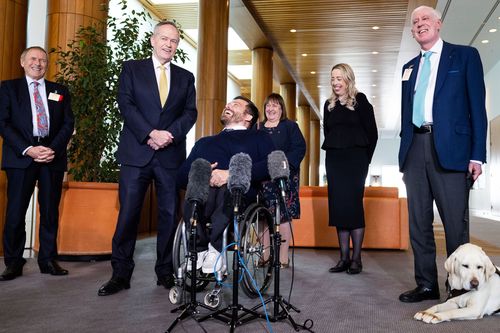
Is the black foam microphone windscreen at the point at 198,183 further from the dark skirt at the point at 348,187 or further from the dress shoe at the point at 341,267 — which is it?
the dress shoe at the point at 341,267

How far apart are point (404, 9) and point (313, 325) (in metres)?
9.69

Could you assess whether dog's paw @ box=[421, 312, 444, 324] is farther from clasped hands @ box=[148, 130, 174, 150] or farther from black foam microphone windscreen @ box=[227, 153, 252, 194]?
clasped hands @ box=[148, 130, 174, 150]

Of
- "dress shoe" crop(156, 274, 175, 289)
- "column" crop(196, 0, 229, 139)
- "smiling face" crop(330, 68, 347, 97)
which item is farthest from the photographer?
"column" crop(196, 0, 229, 139)

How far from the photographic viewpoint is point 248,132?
259cm

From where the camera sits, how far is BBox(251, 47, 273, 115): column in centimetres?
1274

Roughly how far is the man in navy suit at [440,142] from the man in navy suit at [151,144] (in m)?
1.42

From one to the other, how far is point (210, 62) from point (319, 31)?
14.5ft

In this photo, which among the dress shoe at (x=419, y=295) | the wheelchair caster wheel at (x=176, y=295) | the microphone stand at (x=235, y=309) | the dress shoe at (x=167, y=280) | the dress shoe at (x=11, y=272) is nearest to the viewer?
the microphone stand at (x=235, y=309)

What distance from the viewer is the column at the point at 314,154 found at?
21.7m

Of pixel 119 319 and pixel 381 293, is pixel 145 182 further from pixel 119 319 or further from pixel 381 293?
pixel 381 293

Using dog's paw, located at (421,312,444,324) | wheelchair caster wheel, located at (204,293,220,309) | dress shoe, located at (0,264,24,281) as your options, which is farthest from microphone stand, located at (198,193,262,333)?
dress shoe, located at (0,264,24,281)

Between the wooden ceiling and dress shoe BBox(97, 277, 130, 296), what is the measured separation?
332 inches

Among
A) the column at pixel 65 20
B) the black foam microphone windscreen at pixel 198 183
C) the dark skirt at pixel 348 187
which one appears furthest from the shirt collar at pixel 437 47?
the column at pixel 65 20

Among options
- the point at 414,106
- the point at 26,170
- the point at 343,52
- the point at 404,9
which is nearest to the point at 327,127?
the point at 414,106
